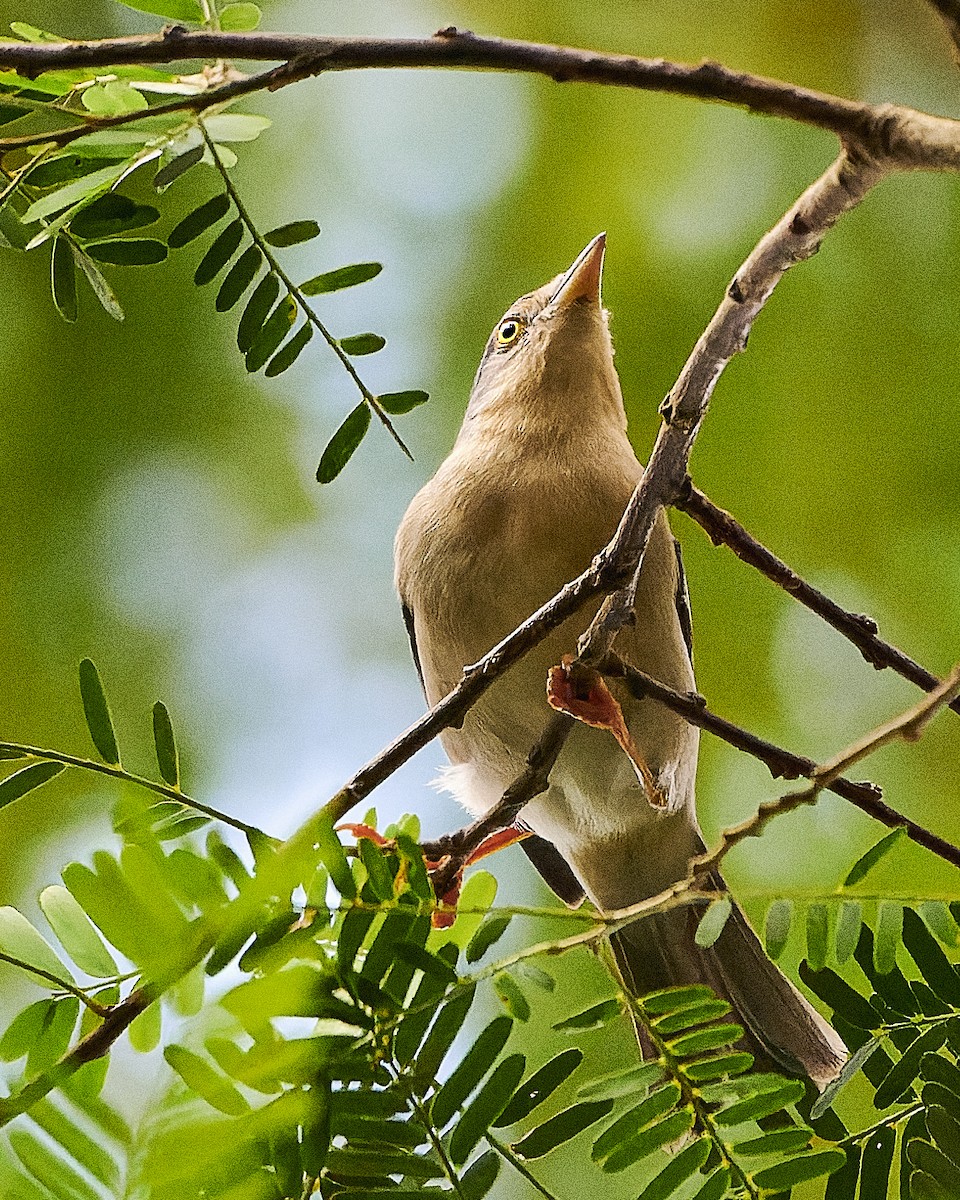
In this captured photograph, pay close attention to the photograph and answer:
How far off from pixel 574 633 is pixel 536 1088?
2.31ft

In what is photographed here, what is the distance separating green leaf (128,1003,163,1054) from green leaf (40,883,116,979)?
65mm

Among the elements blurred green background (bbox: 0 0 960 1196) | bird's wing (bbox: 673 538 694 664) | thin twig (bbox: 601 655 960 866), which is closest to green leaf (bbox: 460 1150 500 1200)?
thin twig (bbox: 601 655 960 866)

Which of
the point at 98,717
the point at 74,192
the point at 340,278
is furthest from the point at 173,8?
the point at 98,717

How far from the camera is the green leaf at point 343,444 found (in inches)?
49.2

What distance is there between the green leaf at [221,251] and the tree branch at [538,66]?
30 cm

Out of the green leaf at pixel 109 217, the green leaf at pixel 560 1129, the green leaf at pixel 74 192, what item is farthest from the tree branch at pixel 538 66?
the green leaf at pixel 560 1129

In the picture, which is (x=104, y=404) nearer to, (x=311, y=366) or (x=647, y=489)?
(x=311, y=366)

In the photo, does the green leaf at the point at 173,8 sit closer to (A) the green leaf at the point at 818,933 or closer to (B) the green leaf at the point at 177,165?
(B) the green leaf at the point at 177,165

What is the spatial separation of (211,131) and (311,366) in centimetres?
172

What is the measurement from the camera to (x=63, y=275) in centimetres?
116

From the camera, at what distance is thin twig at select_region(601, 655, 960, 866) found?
3.69 feet

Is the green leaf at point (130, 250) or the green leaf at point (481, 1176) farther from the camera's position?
the green leaf at point (130, 250)

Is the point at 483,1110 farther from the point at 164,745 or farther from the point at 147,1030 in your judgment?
the point at 164,745

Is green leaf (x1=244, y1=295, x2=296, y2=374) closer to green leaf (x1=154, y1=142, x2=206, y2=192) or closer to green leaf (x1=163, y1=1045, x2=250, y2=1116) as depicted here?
green leaf (x1=154, y1=142, x2=206, y2=192)
